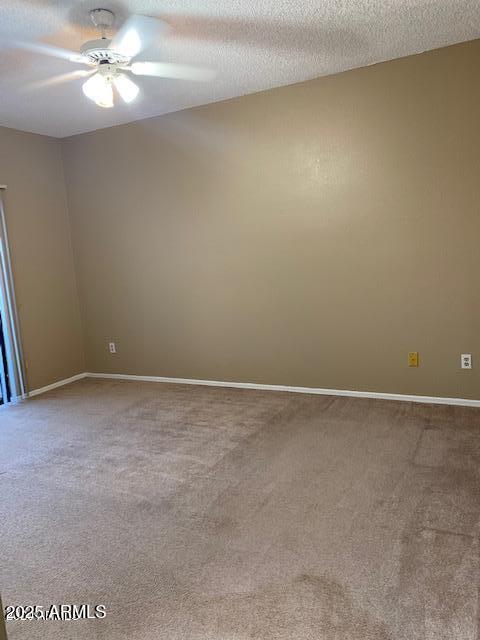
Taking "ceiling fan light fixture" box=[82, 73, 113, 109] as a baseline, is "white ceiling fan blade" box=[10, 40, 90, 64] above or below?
above

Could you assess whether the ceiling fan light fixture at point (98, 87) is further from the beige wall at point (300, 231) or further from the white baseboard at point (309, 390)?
the white baseboard at point (309, 390)

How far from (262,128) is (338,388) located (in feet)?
7.06

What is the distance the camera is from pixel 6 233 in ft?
14.0

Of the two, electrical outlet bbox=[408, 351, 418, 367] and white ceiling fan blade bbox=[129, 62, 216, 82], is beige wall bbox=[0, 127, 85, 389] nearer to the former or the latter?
white ceiling fan blade bbox=[129, 62, 216, 82]

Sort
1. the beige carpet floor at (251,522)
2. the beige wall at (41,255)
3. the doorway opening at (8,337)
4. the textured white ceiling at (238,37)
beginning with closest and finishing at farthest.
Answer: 1. the beige carpet floor at (251,522)
2. the textured white ceiling at (238,37)
3. the doorway opening at (8,337)
4. the beige wall at (41,255)

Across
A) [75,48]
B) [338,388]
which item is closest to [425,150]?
[338,388]

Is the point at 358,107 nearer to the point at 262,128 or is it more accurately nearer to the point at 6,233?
the point at 262,128

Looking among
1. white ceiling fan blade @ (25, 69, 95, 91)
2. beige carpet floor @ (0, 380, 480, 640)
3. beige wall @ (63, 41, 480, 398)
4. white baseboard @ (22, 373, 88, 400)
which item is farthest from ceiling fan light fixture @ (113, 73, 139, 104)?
white baseboard @ (22, 373, 88, 400)

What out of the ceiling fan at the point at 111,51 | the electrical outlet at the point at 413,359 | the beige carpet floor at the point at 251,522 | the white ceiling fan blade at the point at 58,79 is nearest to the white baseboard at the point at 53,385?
the beige carpet floor at the point at 251,522

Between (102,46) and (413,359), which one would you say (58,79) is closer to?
(102,46)

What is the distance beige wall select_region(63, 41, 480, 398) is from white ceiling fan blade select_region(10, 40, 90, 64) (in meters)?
1.38

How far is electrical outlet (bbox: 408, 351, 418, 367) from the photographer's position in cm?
359

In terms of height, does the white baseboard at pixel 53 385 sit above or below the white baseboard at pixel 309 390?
above

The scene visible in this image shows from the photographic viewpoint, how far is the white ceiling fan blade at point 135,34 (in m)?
2.52
